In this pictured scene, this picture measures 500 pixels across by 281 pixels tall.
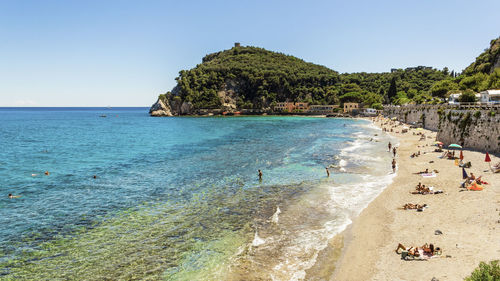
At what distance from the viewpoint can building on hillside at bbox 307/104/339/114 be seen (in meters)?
170

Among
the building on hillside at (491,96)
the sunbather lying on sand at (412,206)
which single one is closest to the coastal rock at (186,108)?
the building on hillside at (491,96)

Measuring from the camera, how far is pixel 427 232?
655 inches

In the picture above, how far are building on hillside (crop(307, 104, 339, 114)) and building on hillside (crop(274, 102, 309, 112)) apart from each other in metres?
4.76

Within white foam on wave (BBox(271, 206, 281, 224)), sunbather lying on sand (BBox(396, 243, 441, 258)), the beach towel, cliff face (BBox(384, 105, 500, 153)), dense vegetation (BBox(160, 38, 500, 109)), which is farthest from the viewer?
dense vegetation (BBox(160, 38, 500, 109))

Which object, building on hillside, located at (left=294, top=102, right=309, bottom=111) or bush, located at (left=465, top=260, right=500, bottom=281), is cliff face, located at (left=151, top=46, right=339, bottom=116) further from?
bush, located at (left=465, top=260, right=500, bottom=281)

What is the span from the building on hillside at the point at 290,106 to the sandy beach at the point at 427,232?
153 m

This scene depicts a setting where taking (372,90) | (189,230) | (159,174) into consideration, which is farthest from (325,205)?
(372,90)

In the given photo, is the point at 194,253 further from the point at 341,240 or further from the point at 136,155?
the point at 136,155

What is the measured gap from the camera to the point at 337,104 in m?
172

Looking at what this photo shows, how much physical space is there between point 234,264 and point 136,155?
3797cm

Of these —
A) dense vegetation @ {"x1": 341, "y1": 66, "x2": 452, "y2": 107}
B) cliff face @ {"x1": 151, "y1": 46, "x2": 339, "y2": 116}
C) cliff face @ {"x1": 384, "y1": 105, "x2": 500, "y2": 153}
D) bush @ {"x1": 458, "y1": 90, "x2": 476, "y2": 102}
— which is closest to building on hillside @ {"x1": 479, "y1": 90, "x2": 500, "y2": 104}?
bush @ {"x1": 458, "y1": 90, "x2": 476, "y2": 102}

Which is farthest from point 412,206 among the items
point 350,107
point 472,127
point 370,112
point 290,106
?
point 290,106

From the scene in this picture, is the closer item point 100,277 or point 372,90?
point 100,277

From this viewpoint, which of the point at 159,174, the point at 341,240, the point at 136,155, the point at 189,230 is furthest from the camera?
the point at 136,155
